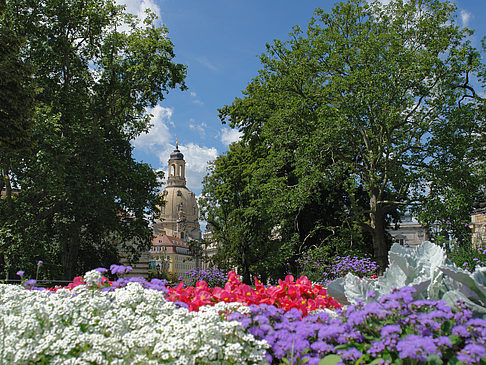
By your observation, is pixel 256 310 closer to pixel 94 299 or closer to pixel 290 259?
pixel 94 299

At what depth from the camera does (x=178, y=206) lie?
559 feet

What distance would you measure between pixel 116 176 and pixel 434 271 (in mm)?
19256

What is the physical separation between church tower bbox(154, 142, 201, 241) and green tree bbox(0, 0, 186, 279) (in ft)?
465

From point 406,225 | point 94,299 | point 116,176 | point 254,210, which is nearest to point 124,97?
point 116,176

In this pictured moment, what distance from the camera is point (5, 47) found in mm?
13188

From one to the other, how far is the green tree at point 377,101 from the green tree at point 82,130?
708 cm

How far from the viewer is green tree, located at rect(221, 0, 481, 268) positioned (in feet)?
56.2

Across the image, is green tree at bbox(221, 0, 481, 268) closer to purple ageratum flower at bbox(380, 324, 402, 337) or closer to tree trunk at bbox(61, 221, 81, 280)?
tree trunk at bbox(61, 221, 81, 280)

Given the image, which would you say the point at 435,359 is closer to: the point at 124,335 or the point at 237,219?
the point at 124,335

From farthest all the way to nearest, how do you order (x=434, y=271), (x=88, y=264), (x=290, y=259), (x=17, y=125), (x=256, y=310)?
1. (x=88, y=264)
2. (x=290, y=259)
3. (x=17, y=125)
4. (x=434, y=271)
5. (x=256, y=310)

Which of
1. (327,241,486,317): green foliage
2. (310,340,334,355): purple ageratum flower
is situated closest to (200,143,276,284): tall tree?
(327,241,486,317): green foliage

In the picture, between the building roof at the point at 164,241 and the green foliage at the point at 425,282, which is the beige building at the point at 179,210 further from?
the green foliage at the point at 425,282

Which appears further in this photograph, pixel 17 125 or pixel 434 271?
pixel 17 125

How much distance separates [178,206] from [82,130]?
152 meters
